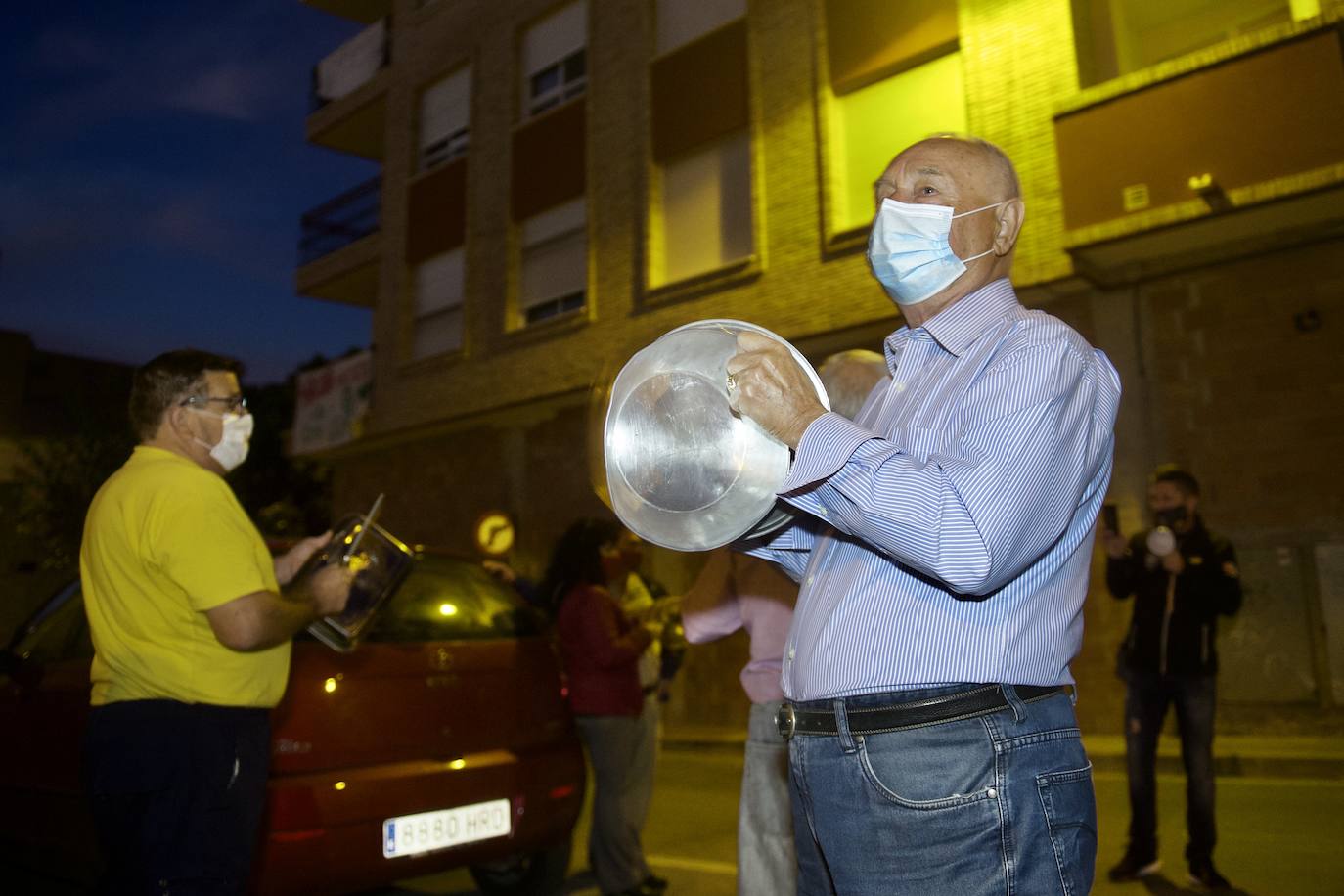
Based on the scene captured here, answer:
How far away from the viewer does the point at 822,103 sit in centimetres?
1227

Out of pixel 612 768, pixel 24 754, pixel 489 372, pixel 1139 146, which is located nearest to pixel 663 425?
pixel 612 768

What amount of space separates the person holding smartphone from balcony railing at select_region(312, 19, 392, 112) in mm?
18136

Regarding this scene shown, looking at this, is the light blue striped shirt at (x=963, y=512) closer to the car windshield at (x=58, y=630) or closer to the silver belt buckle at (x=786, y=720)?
the silver belt buckle at (x=786, y=720)

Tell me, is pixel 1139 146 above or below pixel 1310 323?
above

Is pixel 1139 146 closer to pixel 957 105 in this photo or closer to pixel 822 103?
pixel 957 105

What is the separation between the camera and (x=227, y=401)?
3.06 meters

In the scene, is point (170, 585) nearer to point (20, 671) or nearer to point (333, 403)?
point (20, 671)

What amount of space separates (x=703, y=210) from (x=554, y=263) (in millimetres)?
3051

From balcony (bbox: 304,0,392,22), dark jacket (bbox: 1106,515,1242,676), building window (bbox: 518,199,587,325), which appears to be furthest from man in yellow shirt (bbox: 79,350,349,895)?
balcony (bbox: 304,0,392,22)

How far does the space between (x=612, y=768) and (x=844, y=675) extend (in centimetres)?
340

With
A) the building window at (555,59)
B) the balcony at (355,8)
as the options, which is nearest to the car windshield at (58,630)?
the building window at (555,59)

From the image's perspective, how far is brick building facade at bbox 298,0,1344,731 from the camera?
29.2 ft

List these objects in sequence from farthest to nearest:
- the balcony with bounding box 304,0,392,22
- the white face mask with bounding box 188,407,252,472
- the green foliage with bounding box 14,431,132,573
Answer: the green foliage with bounding box 14,431,132,573 < the balcony with bounding box 304,0,392,22 < the white face mask with bounding box 188,407,252,472

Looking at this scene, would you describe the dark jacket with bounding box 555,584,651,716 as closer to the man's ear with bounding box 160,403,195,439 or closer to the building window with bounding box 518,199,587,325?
the man's ear with bounding box 160,403,195,439
